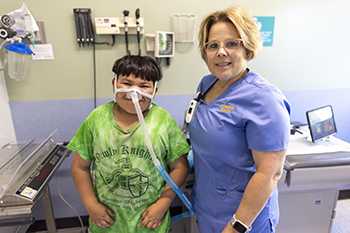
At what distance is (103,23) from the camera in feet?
5.26

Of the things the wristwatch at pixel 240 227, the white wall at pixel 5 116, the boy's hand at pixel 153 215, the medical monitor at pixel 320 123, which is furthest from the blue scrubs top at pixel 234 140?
the white wall at pixel 5 116

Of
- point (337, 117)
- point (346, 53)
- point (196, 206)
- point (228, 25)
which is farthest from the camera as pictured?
point (337, 117)

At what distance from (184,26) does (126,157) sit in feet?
4.04

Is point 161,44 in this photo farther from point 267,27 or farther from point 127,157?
point 127,157

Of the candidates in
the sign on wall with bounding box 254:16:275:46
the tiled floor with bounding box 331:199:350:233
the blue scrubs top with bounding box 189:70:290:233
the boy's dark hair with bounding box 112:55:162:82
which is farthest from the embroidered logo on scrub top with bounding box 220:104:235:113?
the tiled floor with bounding box 331:199:350:233

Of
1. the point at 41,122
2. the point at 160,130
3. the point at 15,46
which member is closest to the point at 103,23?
the point at 15,46

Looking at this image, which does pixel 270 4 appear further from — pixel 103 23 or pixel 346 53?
pixel 103 23

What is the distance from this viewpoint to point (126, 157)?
37.4 inches

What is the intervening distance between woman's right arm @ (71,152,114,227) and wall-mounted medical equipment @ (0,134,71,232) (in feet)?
0.77

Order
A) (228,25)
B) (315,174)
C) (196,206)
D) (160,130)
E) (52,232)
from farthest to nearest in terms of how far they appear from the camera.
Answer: (52,232) < (315,174) < (196,206) < (160,130) < (228,25)

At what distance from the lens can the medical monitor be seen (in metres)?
1.63

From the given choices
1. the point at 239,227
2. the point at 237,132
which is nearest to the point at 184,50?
the point at 237,132

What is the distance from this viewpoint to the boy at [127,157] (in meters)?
0.95

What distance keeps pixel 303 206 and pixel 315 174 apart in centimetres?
33
